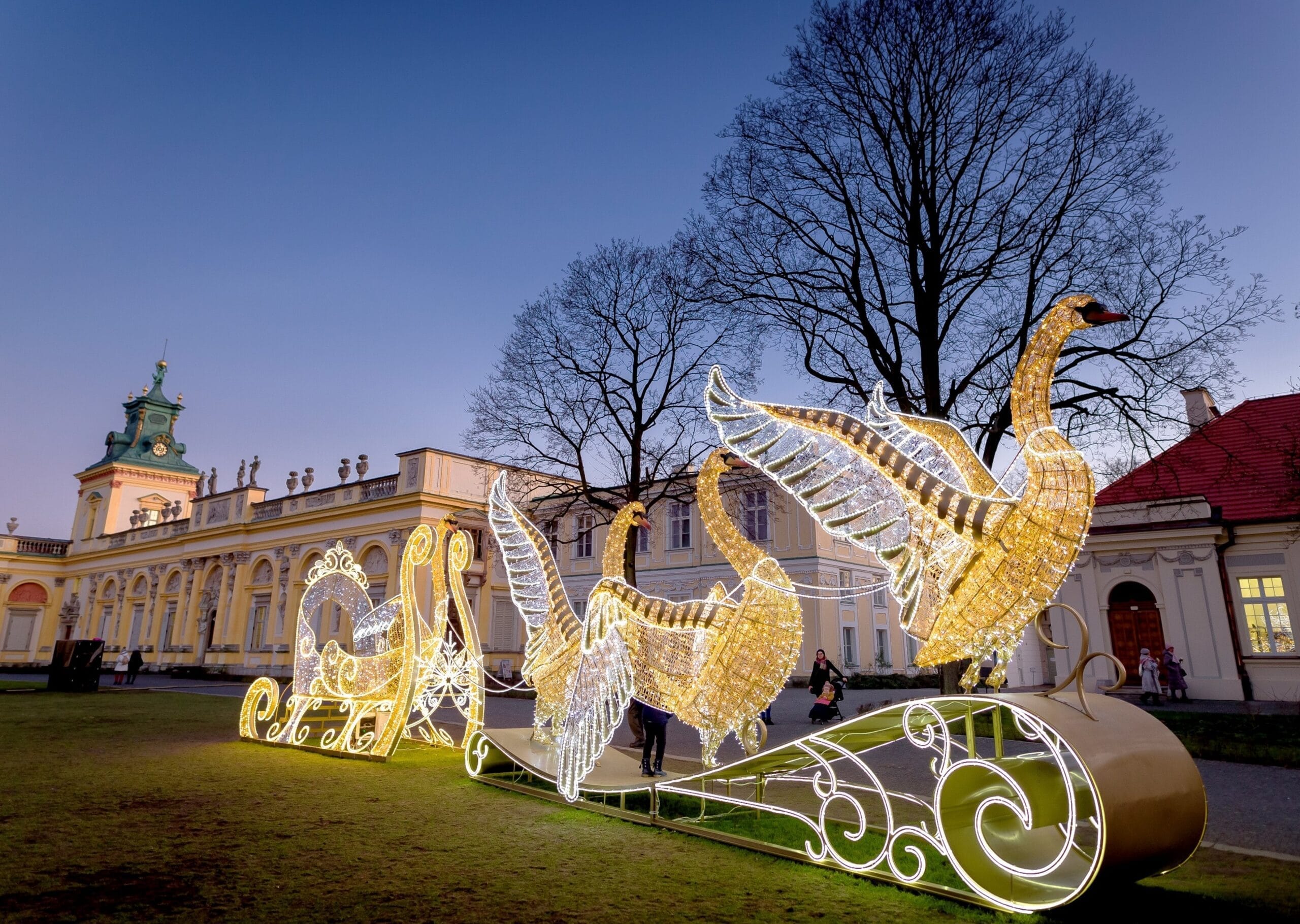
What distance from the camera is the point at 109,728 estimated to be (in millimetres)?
11695

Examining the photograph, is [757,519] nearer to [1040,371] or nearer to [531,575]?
[531,575]

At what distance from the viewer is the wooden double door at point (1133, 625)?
61.2 feet

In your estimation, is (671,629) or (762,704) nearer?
(762,704)

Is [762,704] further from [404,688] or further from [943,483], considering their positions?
[404,688]

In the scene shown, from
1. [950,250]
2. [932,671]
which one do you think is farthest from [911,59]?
[932,671]

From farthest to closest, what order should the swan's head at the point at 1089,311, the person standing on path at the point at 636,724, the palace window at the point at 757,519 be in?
the palace window at the point at 757,519
the person standing on path at the point at 636,724
the swan's head at the point at 1089,311

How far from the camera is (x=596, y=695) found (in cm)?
628

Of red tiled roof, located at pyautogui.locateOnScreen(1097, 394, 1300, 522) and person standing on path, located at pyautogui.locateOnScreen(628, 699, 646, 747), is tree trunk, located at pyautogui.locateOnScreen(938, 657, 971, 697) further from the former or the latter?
red tiled roof, located at pyautogui.locateOnScreen(1097, 394, 1300, 522)

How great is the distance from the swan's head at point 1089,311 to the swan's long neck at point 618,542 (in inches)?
170

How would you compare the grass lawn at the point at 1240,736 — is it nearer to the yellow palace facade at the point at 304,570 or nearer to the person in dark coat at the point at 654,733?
the person in dark coat at the point at 654,733

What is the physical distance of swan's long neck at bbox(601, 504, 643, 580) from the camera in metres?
7.49

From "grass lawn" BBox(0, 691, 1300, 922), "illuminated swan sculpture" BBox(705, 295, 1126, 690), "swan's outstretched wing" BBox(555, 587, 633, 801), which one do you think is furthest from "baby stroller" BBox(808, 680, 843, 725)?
"illuminated swan sculpture" BBox(705, 295, 1126, 690)

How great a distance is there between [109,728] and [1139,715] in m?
13.9

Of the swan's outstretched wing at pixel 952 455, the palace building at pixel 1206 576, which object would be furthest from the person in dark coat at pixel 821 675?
the swan's outstretched wing at pixel 952 455
